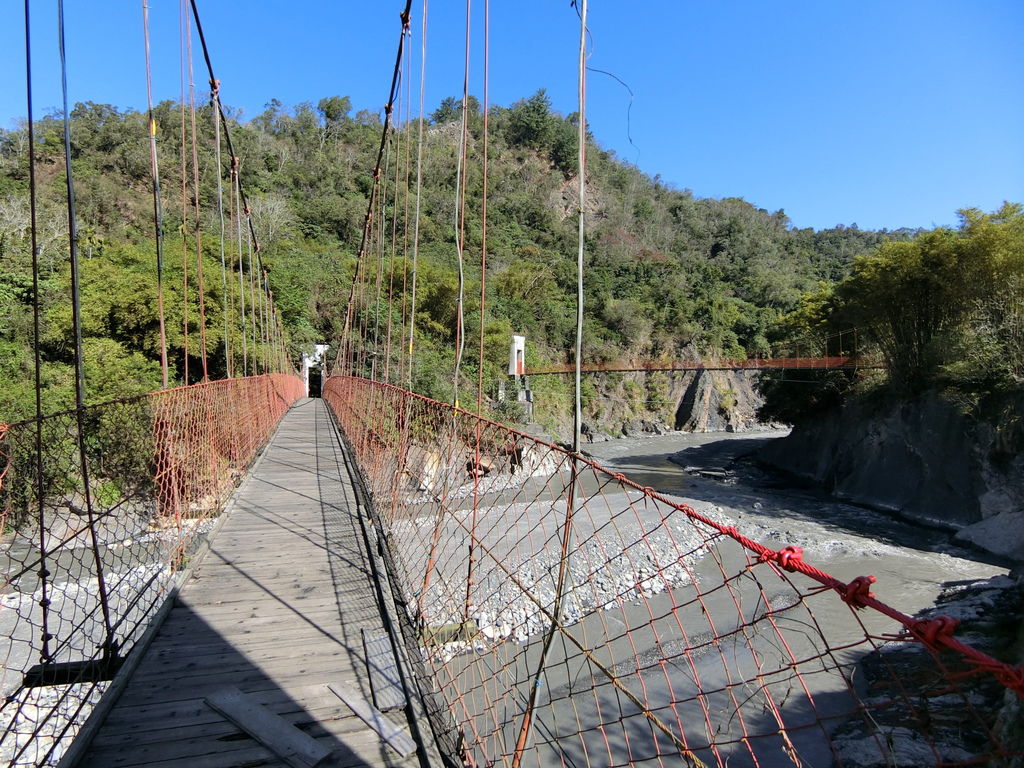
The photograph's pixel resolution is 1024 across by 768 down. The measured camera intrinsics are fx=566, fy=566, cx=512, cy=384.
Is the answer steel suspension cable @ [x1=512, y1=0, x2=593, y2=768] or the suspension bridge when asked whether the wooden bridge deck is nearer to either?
the suspension bridge

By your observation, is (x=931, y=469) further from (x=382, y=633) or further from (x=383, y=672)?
(x=383, y=672)

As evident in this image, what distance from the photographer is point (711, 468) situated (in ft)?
45.3

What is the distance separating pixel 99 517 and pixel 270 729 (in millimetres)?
874

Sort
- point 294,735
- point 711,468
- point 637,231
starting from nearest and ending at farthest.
Result: 1. point 294,735
2. point 711,468
3. point 637,231

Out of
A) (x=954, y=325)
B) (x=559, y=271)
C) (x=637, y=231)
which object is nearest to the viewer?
(x=954, y=325)

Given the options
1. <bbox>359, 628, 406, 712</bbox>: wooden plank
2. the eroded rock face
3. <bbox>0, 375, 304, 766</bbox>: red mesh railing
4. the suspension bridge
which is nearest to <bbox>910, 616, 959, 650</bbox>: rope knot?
the suspension bridge

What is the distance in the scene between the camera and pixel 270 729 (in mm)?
1345

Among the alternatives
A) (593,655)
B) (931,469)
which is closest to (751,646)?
(593,655)

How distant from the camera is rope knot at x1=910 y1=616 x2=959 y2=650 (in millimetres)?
599

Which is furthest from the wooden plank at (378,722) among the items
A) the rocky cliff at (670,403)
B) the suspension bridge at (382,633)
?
the rocky cliff at (670,403)

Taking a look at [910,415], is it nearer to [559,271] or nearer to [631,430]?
[631,430]

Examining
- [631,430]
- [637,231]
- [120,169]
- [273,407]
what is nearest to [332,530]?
[273,407]

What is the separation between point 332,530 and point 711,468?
41.1ft

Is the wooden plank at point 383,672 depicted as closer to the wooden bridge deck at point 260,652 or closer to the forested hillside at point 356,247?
the wooden bridge deck at point 260,652
